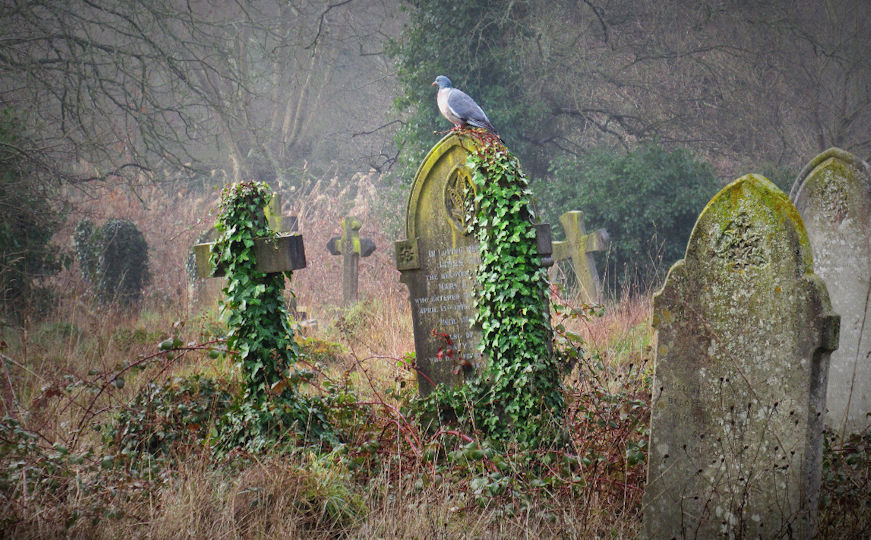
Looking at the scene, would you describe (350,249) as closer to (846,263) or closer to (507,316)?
(507,316)

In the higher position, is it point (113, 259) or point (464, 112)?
point (464, 112)

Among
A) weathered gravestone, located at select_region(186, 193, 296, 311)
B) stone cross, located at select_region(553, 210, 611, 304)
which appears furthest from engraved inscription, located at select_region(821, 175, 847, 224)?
weathered gravestone, located at select_region(186, 193, 296, 311)

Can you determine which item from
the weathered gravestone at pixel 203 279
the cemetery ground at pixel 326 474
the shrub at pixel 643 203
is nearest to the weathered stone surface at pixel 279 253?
the cemetery ground at pixel 326 474

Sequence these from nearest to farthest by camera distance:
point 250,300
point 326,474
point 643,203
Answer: point 326,474, point 250,300, point 643,203

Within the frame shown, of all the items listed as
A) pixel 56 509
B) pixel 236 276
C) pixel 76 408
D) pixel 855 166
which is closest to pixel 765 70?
pixel 855 166

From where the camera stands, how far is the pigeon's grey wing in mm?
6007

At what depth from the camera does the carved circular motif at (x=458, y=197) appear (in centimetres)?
566

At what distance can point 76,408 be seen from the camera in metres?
5.52

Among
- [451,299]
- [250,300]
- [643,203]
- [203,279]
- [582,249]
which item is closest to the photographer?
[250,300]

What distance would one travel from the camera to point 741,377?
10.0 feet

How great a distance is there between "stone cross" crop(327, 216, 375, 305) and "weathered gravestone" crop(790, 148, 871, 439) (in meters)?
7.46

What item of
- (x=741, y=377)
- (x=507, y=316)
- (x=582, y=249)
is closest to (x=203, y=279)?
(x=582, y=249)

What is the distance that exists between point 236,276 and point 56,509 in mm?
2104

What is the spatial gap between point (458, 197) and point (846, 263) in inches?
112
